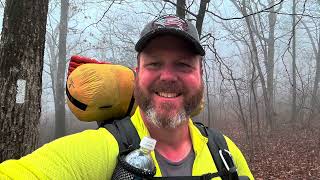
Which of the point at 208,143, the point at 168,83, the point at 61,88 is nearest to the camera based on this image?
the point at 168,83

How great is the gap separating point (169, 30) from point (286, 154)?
12503 millimetres

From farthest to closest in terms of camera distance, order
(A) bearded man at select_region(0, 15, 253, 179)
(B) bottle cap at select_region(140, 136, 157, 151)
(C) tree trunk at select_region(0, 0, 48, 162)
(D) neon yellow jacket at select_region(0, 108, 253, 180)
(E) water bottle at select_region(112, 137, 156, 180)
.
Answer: (C) tree trunk at select_region(0, 0, 48, 162), (A) bearded man at select_region(0, 15, 253, 179), (B) bottle cap at select_region(140, 136, 157, 151), (E) water bottle at select_region(112, 137, 156, 180), (D) neon yellow jacket at select_region(0, 108, 253, 180)

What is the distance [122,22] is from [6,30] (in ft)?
99.8

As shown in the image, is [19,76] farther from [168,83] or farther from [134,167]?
[134,167]

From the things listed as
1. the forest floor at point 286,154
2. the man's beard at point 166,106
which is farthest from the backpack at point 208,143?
the forest floor at point 286,154

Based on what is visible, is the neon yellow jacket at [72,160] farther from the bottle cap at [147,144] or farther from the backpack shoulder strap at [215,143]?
the backpack shoulder strap at [215,143]

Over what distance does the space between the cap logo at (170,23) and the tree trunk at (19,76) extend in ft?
5.78

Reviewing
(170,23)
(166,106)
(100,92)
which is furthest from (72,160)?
(170,23)

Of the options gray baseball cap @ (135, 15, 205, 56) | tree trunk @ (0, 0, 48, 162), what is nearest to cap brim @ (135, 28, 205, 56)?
gray baseball cap @ (135, 15, 205, 56)

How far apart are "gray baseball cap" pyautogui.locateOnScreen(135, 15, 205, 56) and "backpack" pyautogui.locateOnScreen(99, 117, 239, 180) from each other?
0.40m

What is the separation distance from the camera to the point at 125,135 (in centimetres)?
183

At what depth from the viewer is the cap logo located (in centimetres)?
201

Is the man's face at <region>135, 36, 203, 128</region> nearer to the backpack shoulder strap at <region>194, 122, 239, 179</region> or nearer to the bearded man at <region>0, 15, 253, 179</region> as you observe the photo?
the bearded man at <region>0, 15, 253, 179</region>

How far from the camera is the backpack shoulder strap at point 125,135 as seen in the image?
1.75m
